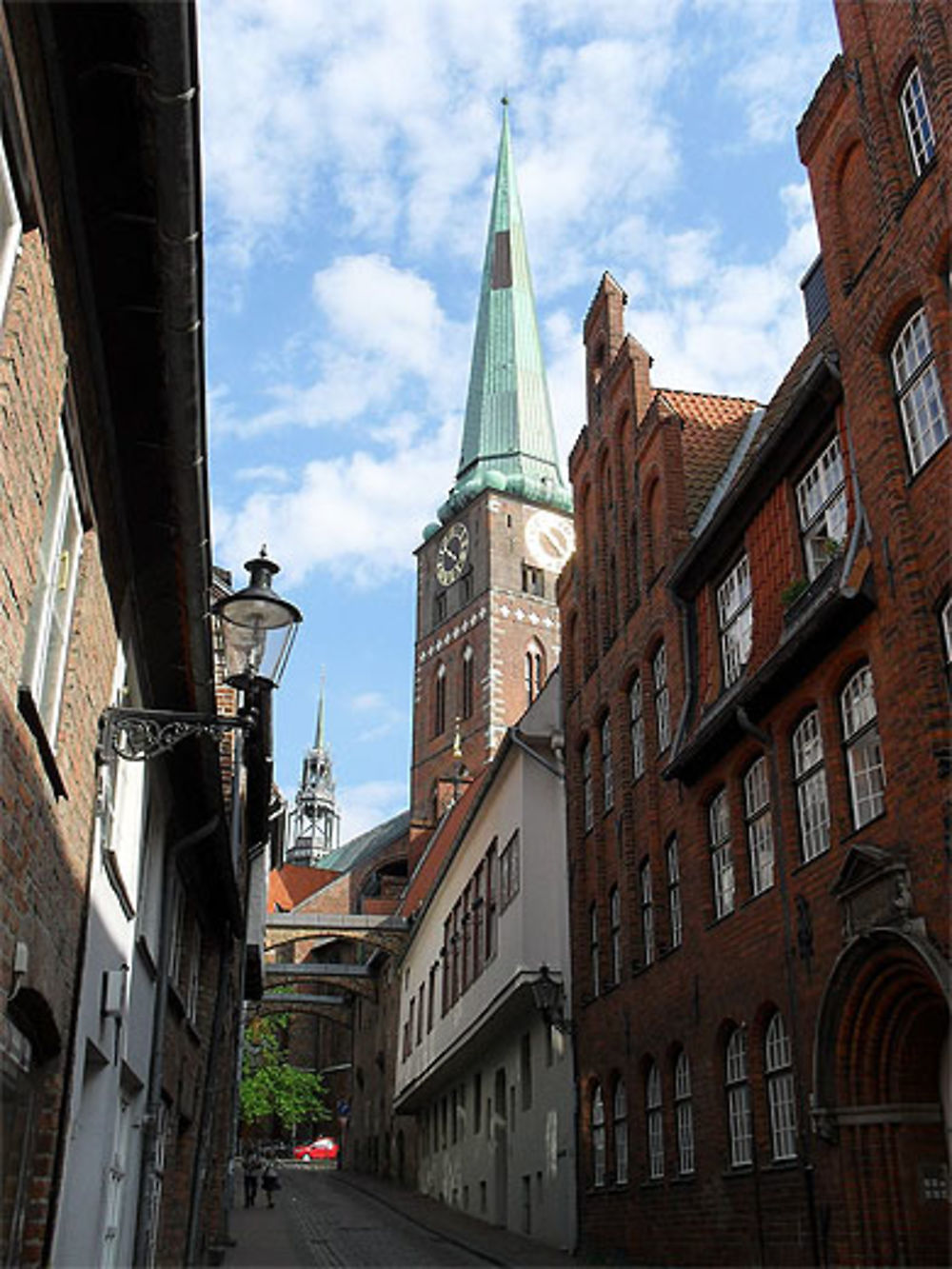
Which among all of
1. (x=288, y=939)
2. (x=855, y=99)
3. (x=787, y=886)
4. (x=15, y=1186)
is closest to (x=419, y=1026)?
(x=288, y=939)

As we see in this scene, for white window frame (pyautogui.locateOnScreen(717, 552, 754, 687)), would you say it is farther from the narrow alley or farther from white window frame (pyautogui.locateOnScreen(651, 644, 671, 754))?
the narrow alley

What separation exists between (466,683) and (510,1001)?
46.5m

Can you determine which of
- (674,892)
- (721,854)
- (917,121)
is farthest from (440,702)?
(917,121)

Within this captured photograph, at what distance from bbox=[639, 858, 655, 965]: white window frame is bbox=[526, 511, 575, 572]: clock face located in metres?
54.0

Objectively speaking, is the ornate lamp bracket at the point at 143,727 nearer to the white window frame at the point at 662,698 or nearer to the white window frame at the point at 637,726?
the white window frame at the point at 662,698

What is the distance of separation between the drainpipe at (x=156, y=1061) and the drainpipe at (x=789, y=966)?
600 cm

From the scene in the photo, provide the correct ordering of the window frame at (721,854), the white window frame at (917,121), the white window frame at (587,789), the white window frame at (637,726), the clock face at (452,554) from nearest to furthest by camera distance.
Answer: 1. the white window frame at (917,121)
2. the window frame at (721,854)
3. the white window frame at (637,726)
4. the white window frame at (587,789)
5. the clock face at (452,554)

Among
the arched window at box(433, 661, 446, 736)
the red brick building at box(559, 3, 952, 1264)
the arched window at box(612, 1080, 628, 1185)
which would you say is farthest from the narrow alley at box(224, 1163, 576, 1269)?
the arched window at box(433, 661, 446, 736)

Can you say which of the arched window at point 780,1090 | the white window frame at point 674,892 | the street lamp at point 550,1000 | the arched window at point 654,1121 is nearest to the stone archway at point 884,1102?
the arched window at point 780,1090

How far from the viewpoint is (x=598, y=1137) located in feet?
66.7

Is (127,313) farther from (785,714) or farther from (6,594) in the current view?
(785,714)

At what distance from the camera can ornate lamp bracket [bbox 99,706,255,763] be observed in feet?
23.8

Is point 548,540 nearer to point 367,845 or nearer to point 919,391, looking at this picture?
point 367,845

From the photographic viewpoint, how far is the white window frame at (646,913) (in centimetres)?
1859
